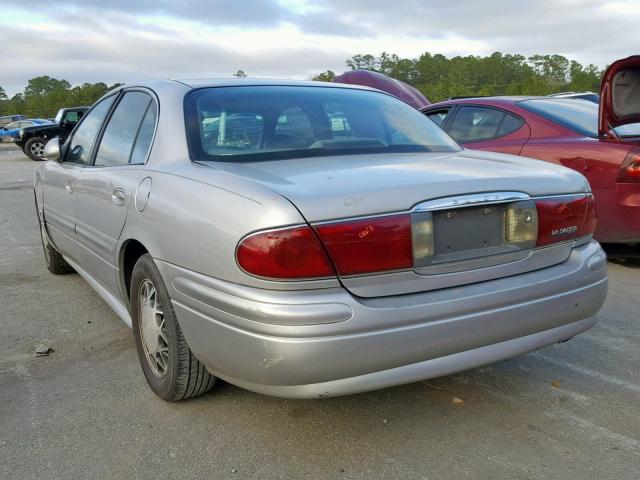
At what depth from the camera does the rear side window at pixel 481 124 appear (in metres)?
5.71

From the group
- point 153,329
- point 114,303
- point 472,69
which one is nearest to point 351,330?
point 153,329

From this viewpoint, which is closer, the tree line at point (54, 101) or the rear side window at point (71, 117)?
the rear side window at point (71, 117)

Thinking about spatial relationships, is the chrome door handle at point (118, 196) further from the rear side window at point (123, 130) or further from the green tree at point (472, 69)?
the green tree at point (472, 69)

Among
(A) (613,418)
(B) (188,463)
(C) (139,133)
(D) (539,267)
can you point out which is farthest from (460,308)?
(C) (139,133)

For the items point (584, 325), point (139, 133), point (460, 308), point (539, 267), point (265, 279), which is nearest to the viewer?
point (265, 279)

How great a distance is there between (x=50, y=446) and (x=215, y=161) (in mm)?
1359

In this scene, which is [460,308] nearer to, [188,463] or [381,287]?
[381,287]

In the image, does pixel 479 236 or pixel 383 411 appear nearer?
pixel 479 236

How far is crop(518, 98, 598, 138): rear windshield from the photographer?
530cm

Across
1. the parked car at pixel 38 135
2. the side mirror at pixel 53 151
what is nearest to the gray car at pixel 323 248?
the side mirror at pixel 53 151

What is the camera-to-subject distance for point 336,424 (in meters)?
2.65

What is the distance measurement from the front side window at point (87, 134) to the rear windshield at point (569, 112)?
3690 mm

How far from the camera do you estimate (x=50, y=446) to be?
2529 mm

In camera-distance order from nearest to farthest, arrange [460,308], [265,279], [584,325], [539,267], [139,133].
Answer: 1. [265,279]
2. [460,308]
3. [539,267]
4. [584,325]
5. [139,133]
